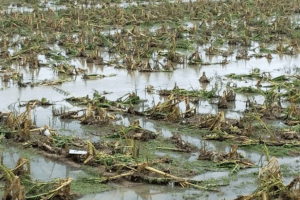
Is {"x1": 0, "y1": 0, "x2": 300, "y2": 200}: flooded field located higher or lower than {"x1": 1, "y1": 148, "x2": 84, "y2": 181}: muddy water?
higher

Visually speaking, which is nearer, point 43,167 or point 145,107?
point 43,167

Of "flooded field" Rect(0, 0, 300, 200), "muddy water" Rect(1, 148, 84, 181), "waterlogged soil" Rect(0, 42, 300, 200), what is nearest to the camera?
"waterlogged soil" Rect(0, 42, 300, 200)

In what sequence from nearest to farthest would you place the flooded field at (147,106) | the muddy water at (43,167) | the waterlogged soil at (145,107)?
the waterlogged soil at (145,107) → the flooded field at (147,106) → the muddy water at (43,167)

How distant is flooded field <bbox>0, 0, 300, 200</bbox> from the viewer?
6.05 m

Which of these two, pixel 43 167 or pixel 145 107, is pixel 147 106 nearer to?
pixel 145 107

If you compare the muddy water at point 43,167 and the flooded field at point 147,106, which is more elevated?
the flooded field at point 147,106

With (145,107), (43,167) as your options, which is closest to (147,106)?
(145,107)

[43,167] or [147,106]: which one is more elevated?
[147,106]

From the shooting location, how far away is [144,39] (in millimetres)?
13867

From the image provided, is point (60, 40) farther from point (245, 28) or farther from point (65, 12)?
point (245, 28)

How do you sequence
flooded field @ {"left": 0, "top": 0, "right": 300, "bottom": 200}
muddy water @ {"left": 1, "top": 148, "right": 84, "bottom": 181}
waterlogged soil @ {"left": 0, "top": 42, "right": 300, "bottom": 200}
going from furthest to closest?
muddy water @ {"left": 1, "top": 148, "right": 84, "bottom": 181}, flooded field @ {"left": 0, "top": 0, "right": 300, "bottom": 200}, waterlogged soil @ {"left": 0, "top": 42, "right": 300, "bottom": 200}

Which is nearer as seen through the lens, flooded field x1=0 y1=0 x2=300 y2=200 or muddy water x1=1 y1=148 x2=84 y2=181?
flooded field x1=0 y1=0 x2=300 y2=200

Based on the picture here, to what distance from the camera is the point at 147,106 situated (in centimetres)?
891

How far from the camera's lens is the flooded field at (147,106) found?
Answer: 6.05 metres
